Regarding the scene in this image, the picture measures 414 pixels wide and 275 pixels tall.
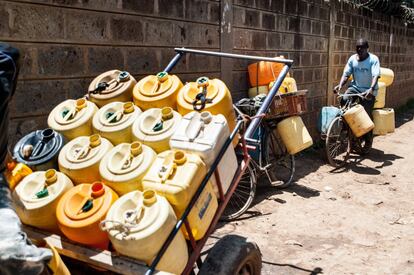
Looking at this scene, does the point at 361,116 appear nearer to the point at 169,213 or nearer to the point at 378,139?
the point at 378,139

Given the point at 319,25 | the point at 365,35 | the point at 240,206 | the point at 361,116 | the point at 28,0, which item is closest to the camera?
the point at 28,0

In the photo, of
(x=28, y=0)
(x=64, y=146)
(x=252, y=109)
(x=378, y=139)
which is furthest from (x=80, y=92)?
(x=378, y=139)

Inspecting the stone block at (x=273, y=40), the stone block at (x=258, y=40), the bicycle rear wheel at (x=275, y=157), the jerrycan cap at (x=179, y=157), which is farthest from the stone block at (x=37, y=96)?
the stone block at (x=273, y=40)

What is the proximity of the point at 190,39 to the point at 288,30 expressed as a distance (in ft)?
8.74

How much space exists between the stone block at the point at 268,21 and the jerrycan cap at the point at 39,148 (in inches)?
182

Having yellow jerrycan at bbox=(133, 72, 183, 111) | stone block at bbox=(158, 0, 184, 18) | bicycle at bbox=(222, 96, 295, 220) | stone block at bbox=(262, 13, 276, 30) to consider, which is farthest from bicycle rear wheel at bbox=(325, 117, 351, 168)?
yellow jerrycan at bbox=(133, 72, 183, 111)

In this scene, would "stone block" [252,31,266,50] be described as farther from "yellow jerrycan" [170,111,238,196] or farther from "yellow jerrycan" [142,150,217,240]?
"yellow jerrycan" [142,150,217,240]

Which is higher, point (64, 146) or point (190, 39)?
point (190, 39)

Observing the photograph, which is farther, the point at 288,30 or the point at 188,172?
the point at 288,30

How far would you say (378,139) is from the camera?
9.34 meters

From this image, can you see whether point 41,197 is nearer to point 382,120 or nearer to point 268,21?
point 268,21

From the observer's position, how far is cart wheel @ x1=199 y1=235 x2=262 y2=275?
229 centimetres

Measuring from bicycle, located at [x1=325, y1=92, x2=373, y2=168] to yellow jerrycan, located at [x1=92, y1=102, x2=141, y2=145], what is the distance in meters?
4.81

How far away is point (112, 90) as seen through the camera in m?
3.02
